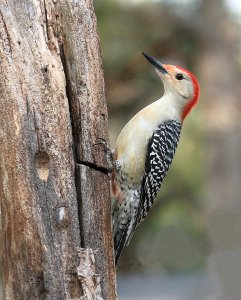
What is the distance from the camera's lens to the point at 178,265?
16203mm

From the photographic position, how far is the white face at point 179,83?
6543 millimetres

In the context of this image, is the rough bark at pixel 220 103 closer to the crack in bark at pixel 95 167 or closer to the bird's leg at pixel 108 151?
the bird's leg at pixel 108 151

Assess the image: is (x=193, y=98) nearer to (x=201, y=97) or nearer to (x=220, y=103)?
(x=220, y=103)

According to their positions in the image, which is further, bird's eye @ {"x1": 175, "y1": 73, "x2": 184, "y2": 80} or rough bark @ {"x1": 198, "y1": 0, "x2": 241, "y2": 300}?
rough bark @ {"x1": 198, "y1": 0, "x2": 241, "y2": 300}

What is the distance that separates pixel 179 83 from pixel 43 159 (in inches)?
77.3

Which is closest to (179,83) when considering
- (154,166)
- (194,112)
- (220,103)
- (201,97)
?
(154,166)

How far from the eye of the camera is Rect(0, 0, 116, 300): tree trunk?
→ 4879 mm

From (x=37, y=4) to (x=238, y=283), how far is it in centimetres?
450

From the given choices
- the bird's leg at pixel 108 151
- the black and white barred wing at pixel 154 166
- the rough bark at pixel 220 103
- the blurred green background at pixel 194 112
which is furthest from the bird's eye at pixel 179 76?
the rough bark at pixel 220 103

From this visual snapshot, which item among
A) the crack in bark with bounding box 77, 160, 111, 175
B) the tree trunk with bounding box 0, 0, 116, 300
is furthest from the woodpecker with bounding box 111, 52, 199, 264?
the tree trunk with bounding box 0, 0, 116, 300

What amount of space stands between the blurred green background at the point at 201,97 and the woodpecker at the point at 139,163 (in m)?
8.76

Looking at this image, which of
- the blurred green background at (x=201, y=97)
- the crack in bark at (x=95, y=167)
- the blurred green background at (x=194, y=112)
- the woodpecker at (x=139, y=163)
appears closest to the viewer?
the crack in bark at (x=95, y=167)

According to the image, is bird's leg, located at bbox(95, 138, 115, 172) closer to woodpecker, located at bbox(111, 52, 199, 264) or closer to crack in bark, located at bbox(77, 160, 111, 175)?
crack in bark, located at bbox(77, 160, 111, 175)

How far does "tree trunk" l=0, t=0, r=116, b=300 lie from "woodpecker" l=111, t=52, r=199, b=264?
970 millimetres
